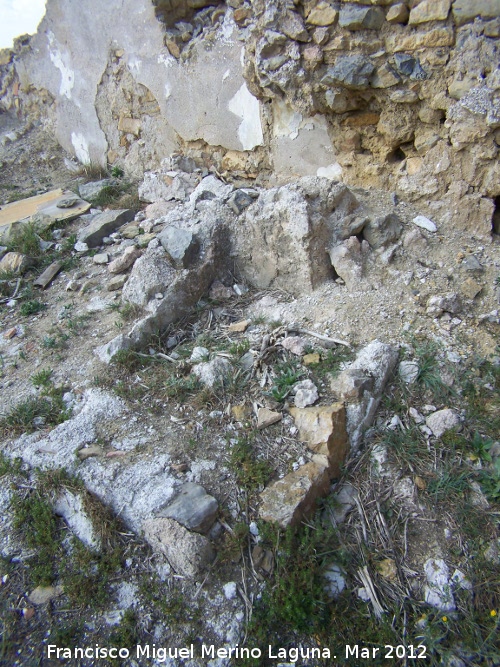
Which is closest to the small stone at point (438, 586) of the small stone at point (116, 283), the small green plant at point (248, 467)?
the small green plant at point (248, 467)

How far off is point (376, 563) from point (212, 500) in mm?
742

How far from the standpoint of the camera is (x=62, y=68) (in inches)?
212

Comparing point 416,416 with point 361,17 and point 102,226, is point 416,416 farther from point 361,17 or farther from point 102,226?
point 102,226

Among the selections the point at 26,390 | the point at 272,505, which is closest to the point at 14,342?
the point at 26,390

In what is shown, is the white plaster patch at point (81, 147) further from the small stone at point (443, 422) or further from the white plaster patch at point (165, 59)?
the small stone at point (443, 422)

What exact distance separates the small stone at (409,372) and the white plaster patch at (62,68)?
16.2 feet

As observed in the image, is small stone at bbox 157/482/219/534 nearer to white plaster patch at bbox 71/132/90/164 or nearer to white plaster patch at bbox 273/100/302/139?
white plaster patch at bbox 273/100/302/139

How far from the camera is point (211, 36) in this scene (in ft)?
13.2

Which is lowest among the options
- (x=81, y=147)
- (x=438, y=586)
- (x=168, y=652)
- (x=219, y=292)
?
(x=438, y=586)

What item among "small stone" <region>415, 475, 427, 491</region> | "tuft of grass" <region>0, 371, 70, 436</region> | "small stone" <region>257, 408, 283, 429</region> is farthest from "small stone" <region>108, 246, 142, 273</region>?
"small stone" <region>415, 475, 427, 491</region>

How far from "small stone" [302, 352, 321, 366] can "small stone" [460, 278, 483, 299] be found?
964mm

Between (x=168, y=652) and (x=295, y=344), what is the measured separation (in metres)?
1.51

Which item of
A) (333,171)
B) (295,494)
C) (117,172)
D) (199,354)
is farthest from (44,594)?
(117,172)

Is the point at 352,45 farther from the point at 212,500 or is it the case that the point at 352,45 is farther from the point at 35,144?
the point at 35,144
